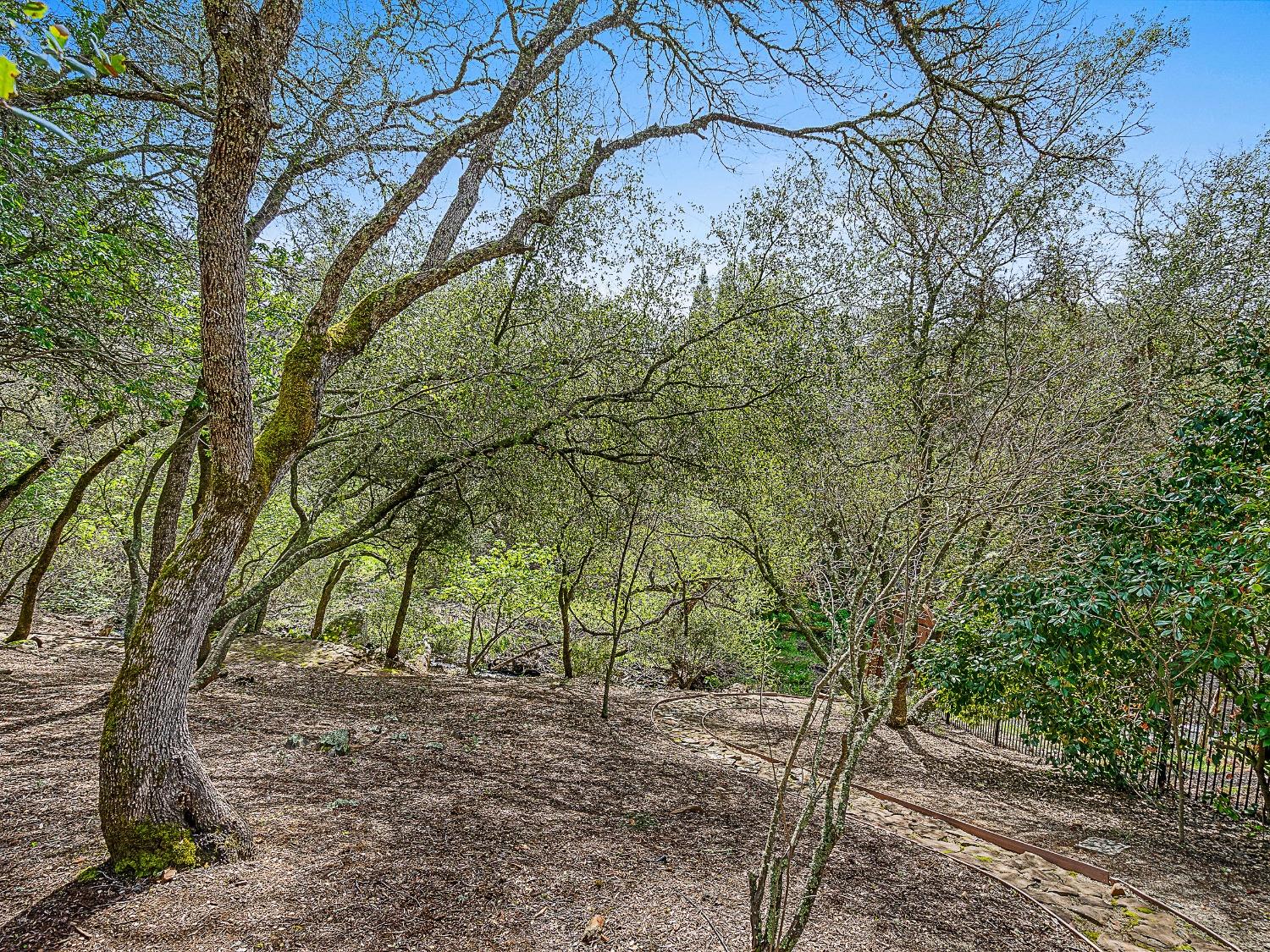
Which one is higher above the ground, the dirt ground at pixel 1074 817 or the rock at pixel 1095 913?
the rock at pixel 1095 913

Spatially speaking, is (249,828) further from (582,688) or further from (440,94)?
(582,688)

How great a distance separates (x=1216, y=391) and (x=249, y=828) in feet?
25.7

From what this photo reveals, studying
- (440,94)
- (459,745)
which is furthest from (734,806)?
(440,94)

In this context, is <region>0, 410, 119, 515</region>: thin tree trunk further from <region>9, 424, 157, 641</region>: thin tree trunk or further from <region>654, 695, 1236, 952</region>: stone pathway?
<region>654, 695, 1236, 952</region>: stone pathway

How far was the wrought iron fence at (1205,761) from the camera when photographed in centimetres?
564

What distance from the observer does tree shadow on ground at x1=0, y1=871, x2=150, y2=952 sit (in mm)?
2410

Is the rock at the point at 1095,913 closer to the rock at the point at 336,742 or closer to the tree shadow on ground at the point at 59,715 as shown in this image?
the rock at the point at 336,742

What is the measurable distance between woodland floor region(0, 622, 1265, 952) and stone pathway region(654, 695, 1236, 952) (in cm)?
23

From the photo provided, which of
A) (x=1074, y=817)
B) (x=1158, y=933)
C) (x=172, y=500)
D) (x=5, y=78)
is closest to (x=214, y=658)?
(x=172, y=500)

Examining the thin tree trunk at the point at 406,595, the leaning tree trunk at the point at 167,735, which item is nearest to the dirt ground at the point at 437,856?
the leaning tree trunk at the point at 167,735

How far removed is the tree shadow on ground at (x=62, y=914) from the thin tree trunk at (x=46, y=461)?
4.22 m

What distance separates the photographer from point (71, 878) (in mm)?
2852

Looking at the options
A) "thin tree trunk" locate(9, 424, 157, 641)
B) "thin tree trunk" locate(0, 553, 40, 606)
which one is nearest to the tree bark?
"thin tree trunk" locate(9, 424, 157, 641)

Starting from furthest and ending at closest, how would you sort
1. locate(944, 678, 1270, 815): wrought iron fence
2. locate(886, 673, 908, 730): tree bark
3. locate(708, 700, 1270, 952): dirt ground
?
locate(886, 673, 908, 730): tree bark
locate(944, 678, 1270, 815): wrought iron fence
locate(708, 700, 1270, 952): dirt ground
